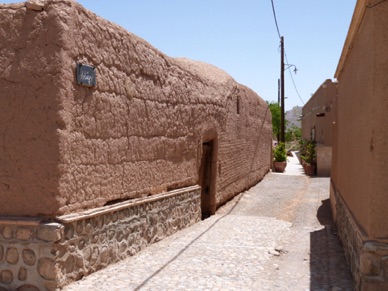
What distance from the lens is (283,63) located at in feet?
85.6

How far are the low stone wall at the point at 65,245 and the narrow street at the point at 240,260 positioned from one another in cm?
19

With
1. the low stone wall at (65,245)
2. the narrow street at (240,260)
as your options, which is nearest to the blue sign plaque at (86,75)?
the low stone wall at (65,245)

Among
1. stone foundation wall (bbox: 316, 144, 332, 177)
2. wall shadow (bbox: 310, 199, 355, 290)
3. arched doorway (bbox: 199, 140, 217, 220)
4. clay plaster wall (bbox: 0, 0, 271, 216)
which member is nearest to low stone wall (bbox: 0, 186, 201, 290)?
clay plaster wall (bbox: 0, 0, 271, 216)

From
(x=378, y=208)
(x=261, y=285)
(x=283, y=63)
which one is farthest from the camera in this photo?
(x=283, y=63)

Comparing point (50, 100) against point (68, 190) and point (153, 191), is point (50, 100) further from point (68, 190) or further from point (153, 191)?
point (153, 191)

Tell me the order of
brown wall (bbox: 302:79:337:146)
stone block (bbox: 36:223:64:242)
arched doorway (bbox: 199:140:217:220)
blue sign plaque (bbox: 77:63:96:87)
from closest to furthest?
1. stone block (bbox: 36:223:64:242)
2. blue sign plaque (bbox: 77:63:96:87)
3. arched doorway (bbox: 199:140:217:220)
4. brown wall (bbox: 302:79:337:146)

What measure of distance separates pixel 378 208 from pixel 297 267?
2.37 meters

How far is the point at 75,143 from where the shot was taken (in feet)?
18.1

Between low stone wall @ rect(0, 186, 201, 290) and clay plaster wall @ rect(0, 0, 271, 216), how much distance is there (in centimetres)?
17

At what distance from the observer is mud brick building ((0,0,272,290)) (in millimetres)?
5168

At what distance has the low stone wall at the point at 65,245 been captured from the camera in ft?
16.6

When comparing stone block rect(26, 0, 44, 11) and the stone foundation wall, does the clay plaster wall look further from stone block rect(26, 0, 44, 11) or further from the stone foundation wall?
the stone foundation wall

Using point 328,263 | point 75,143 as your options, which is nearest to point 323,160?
point 328,263

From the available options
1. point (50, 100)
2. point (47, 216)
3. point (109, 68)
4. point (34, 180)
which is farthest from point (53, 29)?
point (47, 216)
